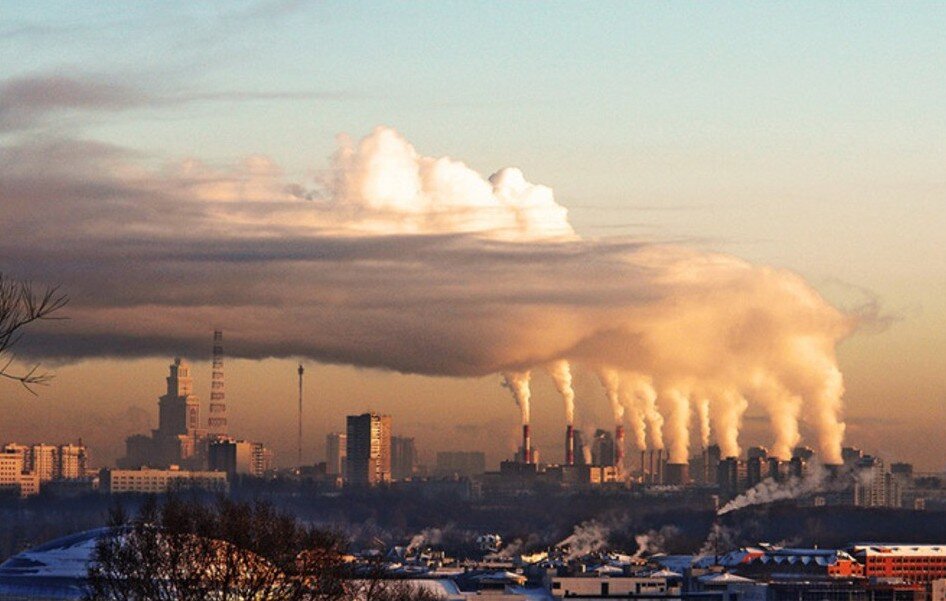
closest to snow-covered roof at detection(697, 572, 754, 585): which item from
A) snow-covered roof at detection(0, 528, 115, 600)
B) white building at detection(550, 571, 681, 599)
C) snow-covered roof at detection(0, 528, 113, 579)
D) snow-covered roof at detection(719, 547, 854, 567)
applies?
white building at detection(550, 571, 681, 599)

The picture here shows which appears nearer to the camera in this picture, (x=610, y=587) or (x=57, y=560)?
(x=57, y=560)

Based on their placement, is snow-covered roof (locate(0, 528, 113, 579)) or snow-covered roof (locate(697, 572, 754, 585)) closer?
snow-covered roof (locate(0, 528, 113, 579))

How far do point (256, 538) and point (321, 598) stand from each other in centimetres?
169

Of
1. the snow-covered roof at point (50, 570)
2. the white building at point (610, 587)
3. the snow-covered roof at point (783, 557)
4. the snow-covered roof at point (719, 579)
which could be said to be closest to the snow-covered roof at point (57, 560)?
the snow-covered roof at point (50, 570)

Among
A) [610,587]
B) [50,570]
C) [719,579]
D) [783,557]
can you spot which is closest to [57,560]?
[50,570]

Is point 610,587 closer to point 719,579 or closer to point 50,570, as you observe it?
point 719,579

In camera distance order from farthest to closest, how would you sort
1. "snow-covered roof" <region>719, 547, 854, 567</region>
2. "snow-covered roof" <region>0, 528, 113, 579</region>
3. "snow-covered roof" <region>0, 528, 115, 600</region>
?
1. "snow-covered roof" <region>719, 547, 854, 567</region>
2. "snow-covered roof" <region>0, 528, 113, 579</region>
3. "snow-covered roof" <region>0, 528, 115, 600</region>

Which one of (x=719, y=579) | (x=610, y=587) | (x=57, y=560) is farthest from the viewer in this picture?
(x=719, y=579)

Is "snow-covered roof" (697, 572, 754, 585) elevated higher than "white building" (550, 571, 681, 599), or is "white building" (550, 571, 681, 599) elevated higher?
"snow-covered roof" (697, 572, 754, 585)

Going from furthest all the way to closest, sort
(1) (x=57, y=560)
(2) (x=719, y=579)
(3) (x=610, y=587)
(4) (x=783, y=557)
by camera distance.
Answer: (4) (x=783, y=557), (2) (x=719, y=579), (3) (x=610, y=587), (1) (x=57, y=560)

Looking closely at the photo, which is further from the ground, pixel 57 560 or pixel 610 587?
pixel 57 560

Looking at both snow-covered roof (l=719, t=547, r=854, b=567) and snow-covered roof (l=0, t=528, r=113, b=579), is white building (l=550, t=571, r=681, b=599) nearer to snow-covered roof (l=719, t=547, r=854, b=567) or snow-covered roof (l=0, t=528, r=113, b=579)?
snow-covered roof (l=719, t=547, r=854, b=567)

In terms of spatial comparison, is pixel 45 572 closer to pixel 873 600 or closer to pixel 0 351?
pixel 873 600

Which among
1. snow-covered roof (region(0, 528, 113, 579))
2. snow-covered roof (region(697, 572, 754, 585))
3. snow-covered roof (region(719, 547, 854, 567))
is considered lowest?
snow-covered roof (region(697, 572, 754, 585))
